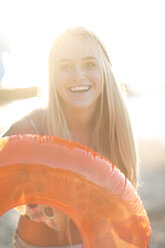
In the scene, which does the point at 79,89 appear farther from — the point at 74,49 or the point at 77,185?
the point at 77,185

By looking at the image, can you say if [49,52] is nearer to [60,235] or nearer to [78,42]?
[78,42]

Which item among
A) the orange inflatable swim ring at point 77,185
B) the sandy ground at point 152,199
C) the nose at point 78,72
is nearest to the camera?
the orange inflatable swim ring at point 77,185

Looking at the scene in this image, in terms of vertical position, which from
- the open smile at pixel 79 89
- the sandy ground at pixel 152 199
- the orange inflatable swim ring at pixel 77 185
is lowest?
the sandy ground at pixel 152 199

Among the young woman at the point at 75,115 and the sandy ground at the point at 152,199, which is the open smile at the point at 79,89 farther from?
the sandy ground at the point at 152,199

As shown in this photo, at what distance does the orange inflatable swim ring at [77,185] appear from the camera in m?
1.16

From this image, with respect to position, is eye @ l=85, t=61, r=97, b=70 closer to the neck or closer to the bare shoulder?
the neck

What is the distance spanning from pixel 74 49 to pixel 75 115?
42 centimetres

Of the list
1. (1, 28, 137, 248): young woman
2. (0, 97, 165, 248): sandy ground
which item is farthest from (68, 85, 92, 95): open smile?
(0, 97, 165, 248): sandy ground

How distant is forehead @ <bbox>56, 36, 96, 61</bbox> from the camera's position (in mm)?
1527

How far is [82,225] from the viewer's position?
4.08 feet

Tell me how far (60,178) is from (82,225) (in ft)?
0.85

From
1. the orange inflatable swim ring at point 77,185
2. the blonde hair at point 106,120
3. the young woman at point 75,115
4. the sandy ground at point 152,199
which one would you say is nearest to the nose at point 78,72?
the young woman at point 75,115

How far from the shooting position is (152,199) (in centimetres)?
355

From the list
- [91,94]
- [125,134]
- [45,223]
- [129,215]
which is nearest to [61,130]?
[91,94]
